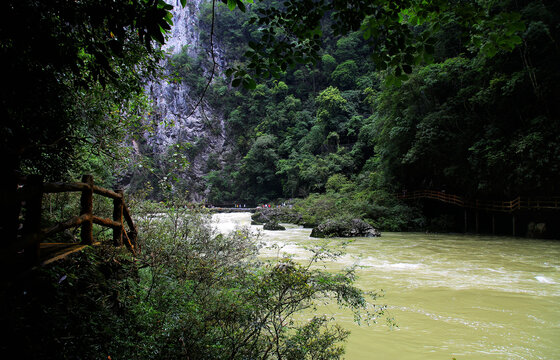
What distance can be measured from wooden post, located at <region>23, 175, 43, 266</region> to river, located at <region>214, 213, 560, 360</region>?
2.71 meters

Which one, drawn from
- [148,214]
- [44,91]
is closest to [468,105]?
[148,214]

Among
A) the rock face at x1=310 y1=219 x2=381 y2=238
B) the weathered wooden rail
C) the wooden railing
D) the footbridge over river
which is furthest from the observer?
the rock face at x1=310 y1=219 x2=381 y2=238

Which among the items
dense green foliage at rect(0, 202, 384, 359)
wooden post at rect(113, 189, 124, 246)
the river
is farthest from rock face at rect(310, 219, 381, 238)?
wooden post at rect(113, 189, 124, 246)

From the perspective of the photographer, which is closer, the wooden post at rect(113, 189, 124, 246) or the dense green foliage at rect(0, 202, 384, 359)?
the dense green foliage at rect(0, 202, 384, 359)

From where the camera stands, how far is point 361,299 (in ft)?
10.5

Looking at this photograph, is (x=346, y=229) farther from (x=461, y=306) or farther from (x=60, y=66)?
(x=60, y=66)

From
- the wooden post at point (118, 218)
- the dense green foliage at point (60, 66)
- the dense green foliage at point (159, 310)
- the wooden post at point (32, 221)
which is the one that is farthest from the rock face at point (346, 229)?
the wooden post at point (32, 221)

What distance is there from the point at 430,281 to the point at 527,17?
14444mm

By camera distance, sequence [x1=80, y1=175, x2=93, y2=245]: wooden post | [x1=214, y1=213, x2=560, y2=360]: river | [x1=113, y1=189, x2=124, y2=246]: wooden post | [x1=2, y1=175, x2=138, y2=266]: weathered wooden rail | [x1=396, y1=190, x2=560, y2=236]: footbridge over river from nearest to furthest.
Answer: [x1=2, y1=175, x2=138, y2=266]: weathered wooden rail → [x1=80, y1=175, x2=93, y2=245]: wooden post → [x1=113, y1=189, x2=124, y2=246]: wooden post → [x1=214, y1=213, x2=560, y2=360]: river → [x1=396, y1=190, x2=560, y2=236]: footbridge over river

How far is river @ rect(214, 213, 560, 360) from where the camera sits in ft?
12.2

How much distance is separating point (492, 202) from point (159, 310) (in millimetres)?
18941

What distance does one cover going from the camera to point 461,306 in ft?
17.2

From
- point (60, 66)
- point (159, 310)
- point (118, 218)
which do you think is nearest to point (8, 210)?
point (60, 66)

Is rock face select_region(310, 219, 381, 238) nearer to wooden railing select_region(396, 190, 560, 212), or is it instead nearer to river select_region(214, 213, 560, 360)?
river select_region(214, 213, 560, 360)
